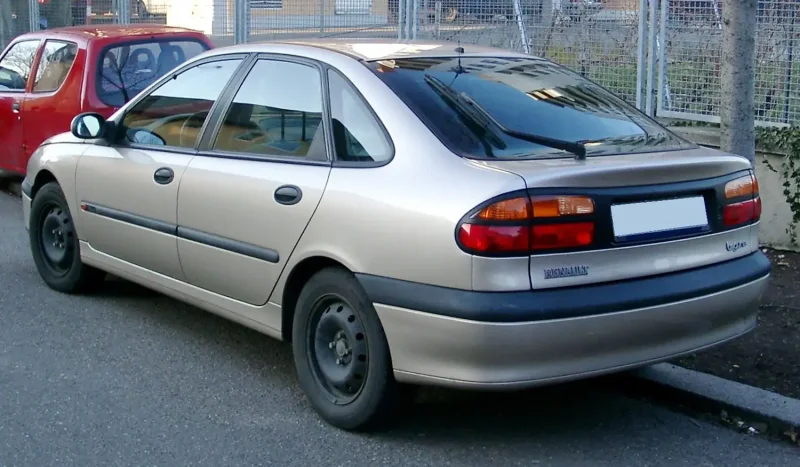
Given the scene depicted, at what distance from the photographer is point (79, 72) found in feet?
29.2

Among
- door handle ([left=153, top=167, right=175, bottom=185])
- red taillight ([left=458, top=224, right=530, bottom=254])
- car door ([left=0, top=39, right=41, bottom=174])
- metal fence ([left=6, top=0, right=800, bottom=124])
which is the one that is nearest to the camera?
red taillight ([left=458, top=224, right=530, bottom=254])

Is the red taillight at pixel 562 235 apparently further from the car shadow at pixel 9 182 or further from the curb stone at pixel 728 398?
the car shadow at pixel 9 182

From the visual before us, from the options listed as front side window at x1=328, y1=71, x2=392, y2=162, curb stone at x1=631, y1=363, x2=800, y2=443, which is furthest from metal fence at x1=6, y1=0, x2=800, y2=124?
front side window at x1=328, y1=71, x2=392, y2=162

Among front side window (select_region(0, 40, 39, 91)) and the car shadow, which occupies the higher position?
front side window (select_region(0, 40, 39, 91))

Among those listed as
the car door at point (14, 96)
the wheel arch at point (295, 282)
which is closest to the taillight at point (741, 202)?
the wheel arch at point (295, 282)

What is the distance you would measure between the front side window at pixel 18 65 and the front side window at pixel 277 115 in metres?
5.23

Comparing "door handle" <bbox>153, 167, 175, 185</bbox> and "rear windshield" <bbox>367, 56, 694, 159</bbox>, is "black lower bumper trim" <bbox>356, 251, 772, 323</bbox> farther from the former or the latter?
"door handle" <bbox>153, 167, 175, 185</bbox>

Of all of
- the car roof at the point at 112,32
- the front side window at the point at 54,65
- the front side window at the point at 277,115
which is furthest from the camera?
the front side window at the point at 54,65

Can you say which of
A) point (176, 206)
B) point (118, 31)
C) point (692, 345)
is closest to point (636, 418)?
point (692, 345)

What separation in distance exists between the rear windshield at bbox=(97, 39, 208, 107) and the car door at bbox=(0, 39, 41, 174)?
3.85 feet

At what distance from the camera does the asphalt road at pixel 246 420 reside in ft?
14.3

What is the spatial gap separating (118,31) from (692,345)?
255 inches

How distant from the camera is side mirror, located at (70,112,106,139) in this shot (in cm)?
604

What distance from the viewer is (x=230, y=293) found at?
5137 millimetres
